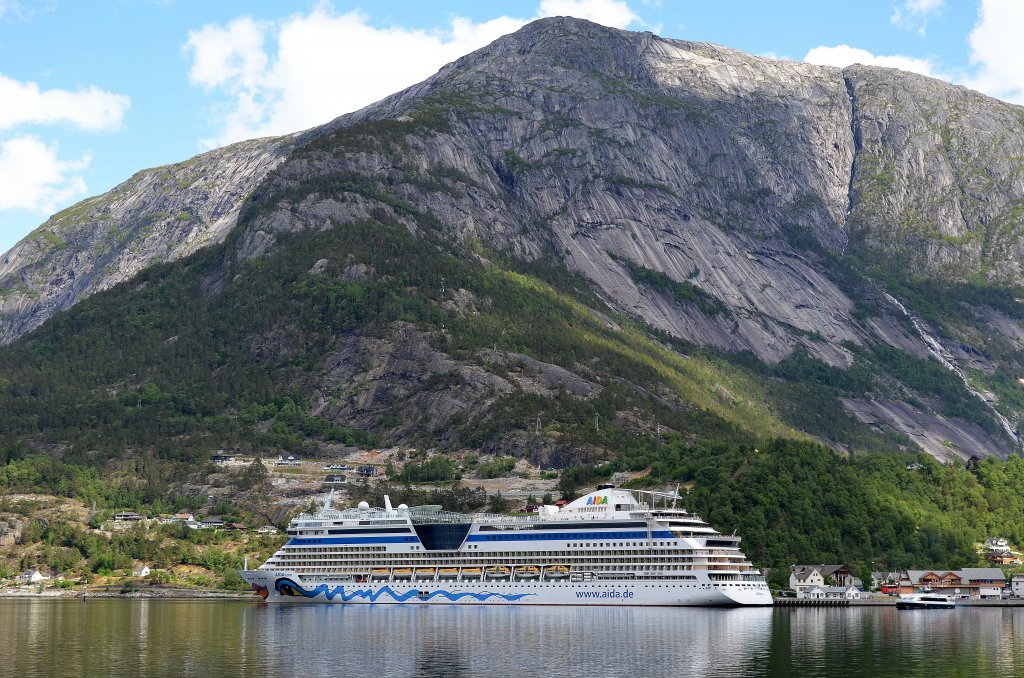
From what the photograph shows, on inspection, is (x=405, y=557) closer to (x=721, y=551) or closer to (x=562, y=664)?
(x=721, y=551)

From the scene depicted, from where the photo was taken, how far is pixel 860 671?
11544 centimetres

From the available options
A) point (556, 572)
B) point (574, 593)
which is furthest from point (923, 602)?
point (556, 572)

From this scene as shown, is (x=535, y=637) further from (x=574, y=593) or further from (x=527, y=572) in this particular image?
(x=527, y=572)

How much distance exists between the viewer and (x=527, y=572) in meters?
192

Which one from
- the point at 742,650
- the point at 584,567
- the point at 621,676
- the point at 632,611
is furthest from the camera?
the point at 584,567

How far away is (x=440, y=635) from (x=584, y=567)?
158ft

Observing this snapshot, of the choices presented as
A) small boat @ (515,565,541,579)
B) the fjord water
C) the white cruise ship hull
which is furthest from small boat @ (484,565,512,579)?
the fjord water

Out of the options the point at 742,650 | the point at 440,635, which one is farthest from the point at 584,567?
the point at 742,650

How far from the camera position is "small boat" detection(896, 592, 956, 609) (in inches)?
7648

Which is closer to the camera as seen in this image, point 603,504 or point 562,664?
point 562,664

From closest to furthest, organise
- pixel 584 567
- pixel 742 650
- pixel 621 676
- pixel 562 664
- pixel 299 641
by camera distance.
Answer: pixel 621 676 → pixel 562 664 → pixel 742 650 → pixel 299 641 → pixel 584 567

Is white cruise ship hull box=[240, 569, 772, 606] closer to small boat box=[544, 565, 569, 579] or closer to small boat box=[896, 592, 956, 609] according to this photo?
small boat box=[544, 565, 569, 579]

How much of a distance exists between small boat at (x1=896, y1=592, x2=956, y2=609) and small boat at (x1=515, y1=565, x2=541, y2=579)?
159ft

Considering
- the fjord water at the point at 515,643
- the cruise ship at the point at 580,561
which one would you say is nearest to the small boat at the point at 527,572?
the cruise ship at the point at 580,561
